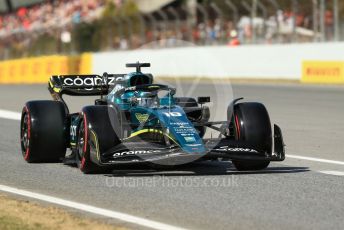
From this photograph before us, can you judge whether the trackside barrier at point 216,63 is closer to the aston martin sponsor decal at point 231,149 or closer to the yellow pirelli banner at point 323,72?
the yellow pirelli banner at point 323,72

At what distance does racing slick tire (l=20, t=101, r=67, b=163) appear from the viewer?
10.1 metres

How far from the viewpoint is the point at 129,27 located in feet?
125

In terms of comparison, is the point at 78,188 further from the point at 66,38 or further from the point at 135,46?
the point at 66,38

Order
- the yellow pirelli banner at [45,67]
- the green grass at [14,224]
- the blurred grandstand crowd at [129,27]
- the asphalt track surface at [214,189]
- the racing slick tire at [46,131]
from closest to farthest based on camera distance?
1. the green grass at [14,224]
2. the asphalt track surface at [214,189]
3. the racing slick tire at [46,131]
4. the blurred grandstand crowd at [129,27]
5. the yellow pirelli banner at [45,67]

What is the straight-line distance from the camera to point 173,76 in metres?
36.3

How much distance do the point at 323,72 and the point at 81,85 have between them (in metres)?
18.4

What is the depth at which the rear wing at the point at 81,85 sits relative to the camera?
11117mm

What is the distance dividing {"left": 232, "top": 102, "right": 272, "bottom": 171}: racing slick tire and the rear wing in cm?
214

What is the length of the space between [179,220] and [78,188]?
197 centimetres

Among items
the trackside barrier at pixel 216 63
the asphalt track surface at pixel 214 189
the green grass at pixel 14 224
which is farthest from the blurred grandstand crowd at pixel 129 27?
the green grass at pixel 14 224

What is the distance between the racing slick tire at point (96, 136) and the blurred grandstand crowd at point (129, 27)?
20.6 metres

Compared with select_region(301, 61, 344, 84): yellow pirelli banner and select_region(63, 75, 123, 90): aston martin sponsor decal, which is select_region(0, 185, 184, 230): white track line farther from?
select_region(301, 61, 344, 84): yellow pirelli banner

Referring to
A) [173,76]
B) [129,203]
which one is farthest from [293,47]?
[129,203]

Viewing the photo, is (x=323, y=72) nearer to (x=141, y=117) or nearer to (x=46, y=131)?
(x=46, y=131)
